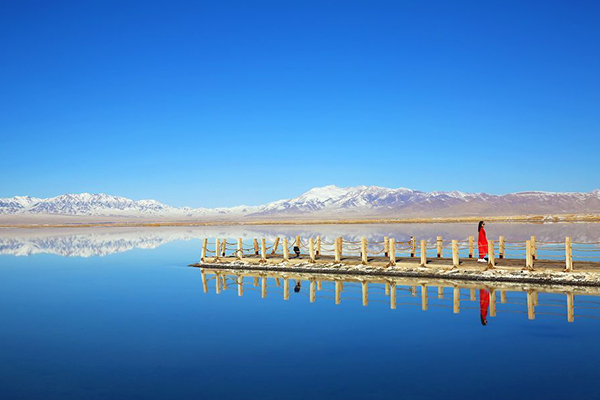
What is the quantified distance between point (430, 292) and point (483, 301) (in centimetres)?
282

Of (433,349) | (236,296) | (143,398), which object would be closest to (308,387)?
(143,398)

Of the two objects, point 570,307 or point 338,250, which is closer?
point 570,307

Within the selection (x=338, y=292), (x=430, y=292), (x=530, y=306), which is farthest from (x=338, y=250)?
A: (x=530, y=306)

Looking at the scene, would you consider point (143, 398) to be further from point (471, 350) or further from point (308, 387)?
point (471, 350)

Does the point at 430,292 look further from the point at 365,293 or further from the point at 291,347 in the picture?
the point at 291,347

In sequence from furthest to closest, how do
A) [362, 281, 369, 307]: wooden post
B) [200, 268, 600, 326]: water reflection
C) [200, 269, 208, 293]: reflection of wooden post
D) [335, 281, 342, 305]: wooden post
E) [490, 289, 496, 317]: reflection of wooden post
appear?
[200, 269, 208, 293]: reflection of wooden post
[335, 281, 342, 305]: wooden post
[362, 281, 369, 307]: wooden post
[200, 268, 600, 326]: water reflection
[490, 289, 496, 317]: reflection of wooden post

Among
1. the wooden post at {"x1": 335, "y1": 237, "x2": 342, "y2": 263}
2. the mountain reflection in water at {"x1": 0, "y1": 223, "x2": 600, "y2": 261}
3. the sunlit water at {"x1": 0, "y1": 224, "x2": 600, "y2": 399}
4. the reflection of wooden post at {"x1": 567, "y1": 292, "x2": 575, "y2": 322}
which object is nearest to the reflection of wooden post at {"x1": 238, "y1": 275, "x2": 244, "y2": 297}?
the sunlit water at {"x1": 0, "y1": 224, "x2": 600, "y2": 399}

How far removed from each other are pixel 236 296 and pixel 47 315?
293 inches

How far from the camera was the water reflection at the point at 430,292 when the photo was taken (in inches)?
738

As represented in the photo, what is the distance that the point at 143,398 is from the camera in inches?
429

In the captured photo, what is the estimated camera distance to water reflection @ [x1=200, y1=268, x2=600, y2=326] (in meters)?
18.7

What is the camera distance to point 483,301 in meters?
20.2

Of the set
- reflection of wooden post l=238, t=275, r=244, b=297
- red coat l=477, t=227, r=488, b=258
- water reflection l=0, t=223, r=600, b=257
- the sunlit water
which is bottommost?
the sunlit water

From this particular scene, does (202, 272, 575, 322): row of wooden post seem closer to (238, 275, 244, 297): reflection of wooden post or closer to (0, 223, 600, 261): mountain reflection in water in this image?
(238, 275, 244, 297): reflection of wooden post
